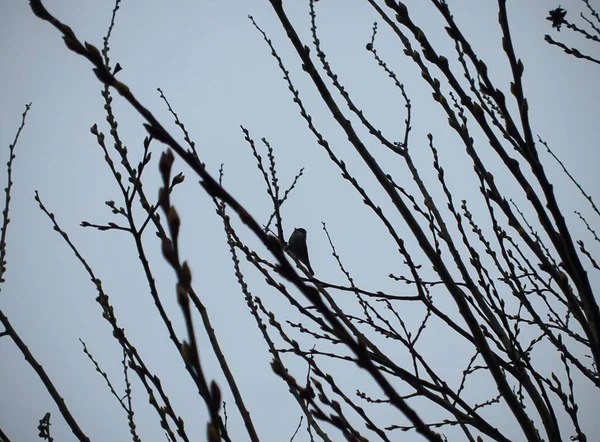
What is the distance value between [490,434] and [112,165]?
211 cm

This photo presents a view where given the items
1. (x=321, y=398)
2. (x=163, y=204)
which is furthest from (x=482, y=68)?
(x=321, y=398)

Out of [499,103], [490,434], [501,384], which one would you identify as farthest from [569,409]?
[499,103]

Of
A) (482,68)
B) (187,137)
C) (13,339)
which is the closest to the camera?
(482,68)

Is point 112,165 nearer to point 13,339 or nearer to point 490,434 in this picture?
point 13,339

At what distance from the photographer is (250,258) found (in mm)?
2008

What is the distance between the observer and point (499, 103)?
1233 mm

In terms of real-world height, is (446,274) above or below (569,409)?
above

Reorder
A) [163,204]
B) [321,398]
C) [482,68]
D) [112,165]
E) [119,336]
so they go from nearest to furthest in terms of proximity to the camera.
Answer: [163,204] < [482,68] < [321,398] < [119,336] < [112,165]

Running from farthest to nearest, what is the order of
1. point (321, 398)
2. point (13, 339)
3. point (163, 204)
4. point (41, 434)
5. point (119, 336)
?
point (41, 434), point (13, 339), point (119, 336), point (321, 398), point (163, 204)

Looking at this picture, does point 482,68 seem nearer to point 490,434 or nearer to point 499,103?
point 499,103

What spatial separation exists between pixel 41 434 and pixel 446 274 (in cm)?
240

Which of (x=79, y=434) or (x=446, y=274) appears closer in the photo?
(x=446, y=274)

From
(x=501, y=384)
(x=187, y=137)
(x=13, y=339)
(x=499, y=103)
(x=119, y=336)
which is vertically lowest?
(x=501, y=384)

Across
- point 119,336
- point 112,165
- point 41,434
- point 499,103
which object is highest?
point 112,165
